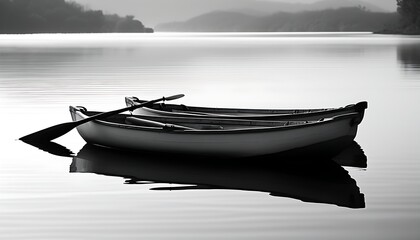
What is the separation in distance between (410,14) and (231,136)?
176 m

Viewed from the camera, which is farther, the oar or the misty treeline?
the misty treeline

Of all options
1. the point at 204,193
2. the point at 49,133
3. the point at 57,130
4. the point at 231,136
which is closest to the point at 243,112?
the point at 231,136

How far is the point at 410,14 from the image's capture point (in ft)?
595

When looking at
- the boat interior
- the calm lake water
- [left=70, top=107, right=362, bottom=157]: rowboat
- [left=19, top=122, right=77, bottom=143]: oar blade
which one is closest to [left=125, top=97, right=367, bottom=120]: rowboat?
the boat interior

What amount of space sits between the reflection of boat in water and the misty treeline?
171m

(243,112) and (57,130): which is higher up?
(243,112)

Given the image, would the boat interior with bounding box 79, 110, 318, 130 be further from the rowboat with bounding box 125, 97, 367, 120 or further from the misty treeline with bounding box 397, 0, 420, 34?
the misty treeline with bounding box 397, 0, 420, 34

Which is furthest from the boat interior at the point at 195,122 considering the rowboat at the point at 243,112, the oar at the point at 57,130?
the oar at the point at 57,130

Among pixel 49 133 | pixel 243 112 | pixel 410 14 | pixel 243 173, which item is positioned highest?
pixel 410 14

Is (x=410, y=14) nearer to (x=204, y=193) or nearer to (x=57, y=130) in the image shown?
(x=57, y=130)

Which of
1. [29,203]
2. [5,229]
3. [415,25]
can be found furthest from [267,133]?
[415,25]

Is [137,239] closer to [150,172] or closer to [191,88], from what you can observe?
[150,172]

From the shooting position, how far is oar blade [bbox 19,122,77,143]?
16.3 meters

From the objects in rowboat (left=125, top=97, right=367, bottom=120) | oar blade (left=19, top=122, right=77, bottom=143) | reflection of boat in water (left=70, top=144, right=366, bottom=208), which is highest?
rowboat (left=125, top=97, right=367, bottom=120)
